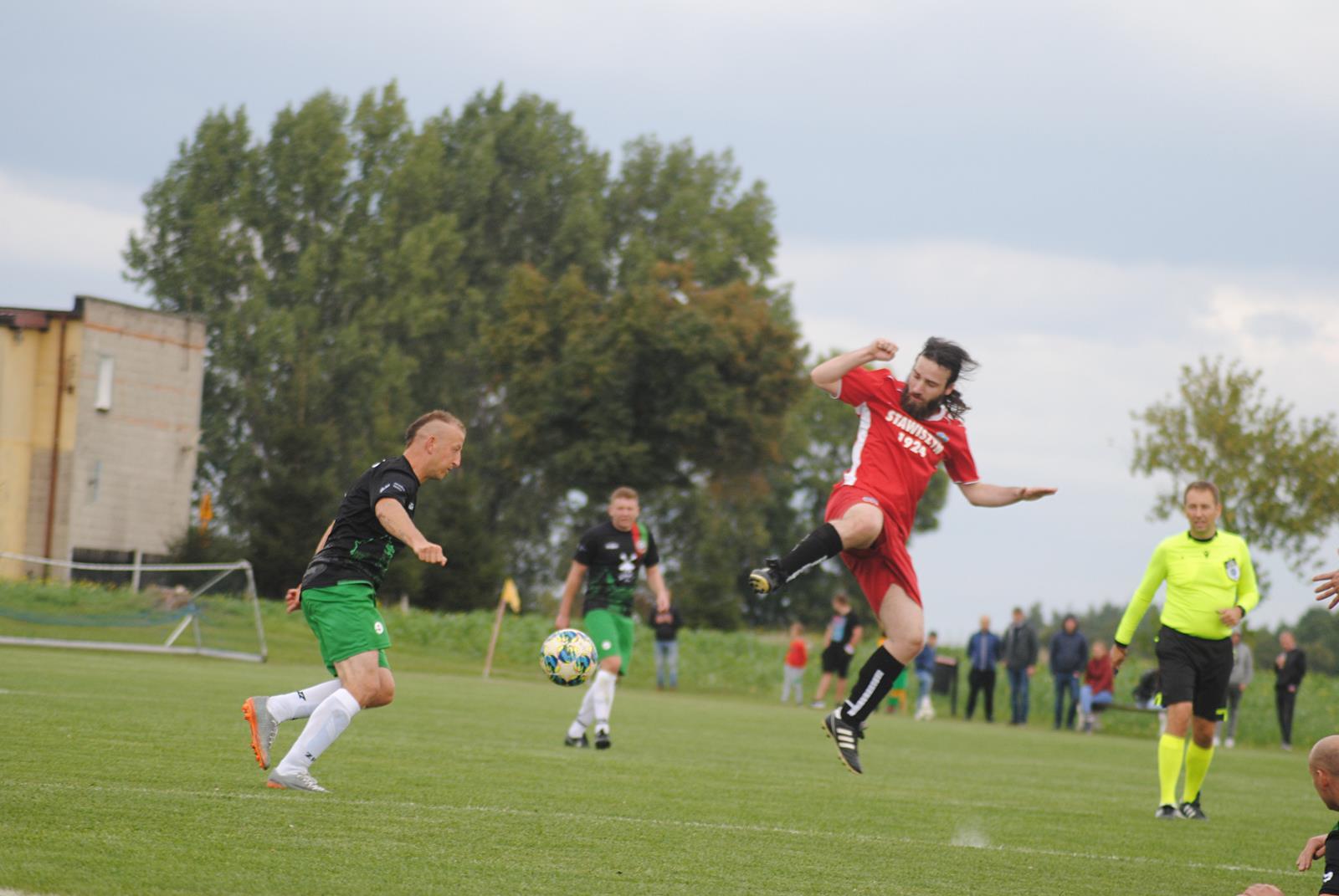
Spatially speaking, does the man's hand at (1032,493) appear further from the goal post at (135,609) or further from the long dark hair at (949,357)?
the goal post at (135,609)

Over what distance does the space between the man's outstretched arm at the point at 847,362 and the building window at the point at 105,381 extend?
36.8 metres

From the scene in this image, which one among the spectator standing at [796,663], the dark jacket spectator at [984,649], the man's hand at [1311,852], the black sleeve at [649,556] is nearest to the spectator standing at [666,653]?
the spectator standing at [796,663]

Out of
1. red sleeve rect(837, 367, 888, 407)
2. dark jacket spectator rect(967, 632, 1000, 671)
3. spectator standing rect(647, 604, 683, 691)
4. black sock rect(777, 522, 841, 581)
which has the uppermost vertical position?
red sleeve rect(837, 367, 888, 407)

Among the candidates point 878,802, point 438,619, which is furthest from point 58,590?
point 878,802

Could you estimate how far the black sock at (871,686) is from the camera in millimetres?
8766

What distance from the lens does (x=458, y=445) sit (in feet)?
26.8

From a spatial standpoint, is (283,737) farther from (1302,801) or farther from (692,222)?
(692,222)

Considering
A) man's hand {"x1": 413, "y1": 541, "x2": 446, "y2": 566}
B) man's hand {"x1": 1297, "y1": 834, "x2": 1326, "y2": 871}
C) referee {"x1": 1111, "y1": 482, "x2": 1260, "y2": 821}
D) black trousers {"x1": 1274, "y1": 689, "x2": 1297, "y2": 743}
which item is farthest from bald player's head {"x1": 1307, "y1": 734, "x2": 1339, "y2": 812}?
black trousers {"x1": 1274, "y1": 689, "x2": 1297, "y2": 743}

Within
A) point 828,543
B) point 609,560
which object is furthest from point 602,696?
point 828,543

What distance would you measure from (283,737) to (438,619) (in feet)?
93.8

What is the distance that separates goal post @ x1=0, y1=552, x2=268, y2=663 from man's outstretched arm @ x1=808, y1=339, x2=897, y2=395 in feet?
66.4

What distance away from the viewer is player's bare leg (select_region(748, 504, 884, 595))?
798cm

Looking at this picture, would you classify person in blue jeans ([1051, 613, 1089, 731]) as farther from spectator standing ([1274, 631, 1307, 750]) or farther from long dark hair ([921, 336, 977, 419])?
long dark hair ([921, 336, 977, 419])

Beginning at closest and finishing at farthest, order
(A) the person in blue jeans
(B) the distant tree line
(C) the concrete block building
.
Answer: (A) the person in blue jeans → (C) the concrete block building → (B) the distant tree line
